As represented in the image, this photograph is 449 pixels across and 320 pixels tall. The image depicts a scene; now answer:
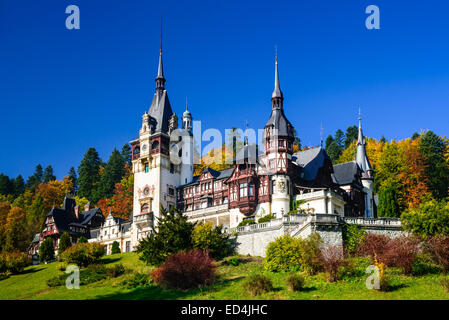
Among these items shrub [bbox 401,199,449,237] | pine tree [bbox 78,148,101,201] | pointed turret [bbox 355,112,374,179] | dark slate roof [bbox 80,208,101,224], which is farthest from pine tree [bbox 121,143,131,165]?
shrub [bbox 401,199,449,237]

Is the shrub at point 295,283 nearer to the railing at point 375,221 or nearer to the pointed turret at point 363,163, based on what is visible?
the railing at point 375,221

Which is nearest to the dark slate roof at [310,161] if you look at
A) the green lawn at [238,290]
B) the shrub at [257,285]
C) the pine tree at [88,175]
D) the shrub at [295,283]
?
the green lawn at [238,290]

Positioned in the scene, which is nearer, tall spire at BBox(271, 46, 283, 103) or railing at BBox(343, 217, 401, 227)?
railing at BBox(343, 217, 401, 227)

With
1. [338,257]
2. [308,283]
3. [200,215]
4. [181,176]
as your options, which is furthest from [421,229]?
[181,176]

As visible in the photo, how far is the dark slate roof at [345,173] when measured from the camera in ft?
201

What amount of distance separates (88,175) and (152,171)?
1600 inches

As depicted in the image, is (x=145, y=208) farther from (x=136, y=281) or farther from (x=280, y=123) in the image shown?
(x=136, y=281)

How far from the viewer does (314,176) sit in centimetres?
5734

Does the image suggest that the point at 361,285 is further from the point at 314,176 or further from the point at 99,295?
the point at 314,176

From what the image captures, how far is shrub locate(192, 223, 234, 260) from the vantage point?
4228 cm

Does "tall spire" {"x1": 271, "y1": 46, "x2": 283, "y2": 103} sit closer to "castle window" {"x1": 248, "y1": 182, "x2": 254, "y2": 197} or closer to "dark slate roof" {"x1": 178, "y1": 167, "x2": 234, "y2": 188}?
"castle window" {"x1": 248, "y1": 182, "x2": 254, "y2": 197}

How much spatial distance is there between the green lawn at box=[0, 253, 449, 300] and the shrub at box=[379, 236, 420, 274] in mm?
977

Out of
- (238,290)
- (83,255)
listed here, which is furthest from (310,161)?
(238,290)
